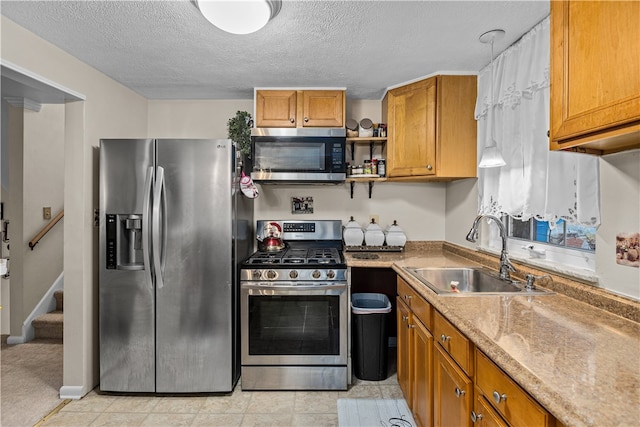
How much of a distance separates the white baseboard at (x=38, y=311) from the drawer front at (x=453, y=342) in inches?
142

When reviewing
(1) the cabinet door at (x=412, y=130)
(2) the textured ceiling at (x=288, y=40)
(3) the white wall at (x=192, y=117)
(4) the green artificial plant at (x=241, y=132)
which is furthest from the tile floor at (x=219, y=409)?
(2) the textured ceiling at (x=288, y=40)

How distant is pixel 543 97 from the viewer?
1735 millimetres

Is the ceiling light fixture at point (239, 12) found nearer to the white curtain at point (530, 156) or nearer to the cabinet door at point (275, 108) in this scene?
the cabinet door at point (275, 108)

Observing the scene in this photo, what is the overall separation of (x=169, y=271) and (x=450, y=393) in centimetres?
179

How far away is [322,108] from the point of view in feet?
8.91

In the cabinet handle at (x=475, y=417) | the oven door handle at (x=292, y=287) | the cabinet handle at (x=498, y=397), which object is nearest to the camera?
the cabinet handle at (x=498, y=397)

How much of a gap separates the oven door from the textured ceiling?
1.51m

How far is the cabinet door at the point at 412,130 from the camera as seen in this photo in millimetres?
2465

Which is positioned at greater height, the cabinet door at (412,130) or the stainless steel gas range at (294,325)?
the cabinet door at (412,130)

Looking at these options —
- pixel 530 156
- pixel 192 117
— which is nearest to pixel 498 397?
pixel 530 156

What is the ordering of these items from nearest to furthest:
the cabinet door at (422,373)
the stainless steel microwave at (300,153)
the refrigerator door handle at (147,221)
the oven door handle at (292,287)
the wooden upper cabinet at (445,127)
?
the cabinet door at (422,373) < the refrigerator door handle at (147,221) < the oven door handle at (292,287) < the wooden upper cabinet at (445,127) < the stainless steel microwave at (300,153)

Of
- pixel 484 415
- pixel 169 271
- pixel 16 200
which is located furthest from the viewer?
pixel 16 200

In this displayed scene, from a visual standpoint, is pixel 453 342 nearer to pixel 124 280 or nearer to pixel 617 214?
pixel 617 214

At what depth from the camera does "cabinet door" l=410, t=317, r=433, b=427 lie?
163 cm
